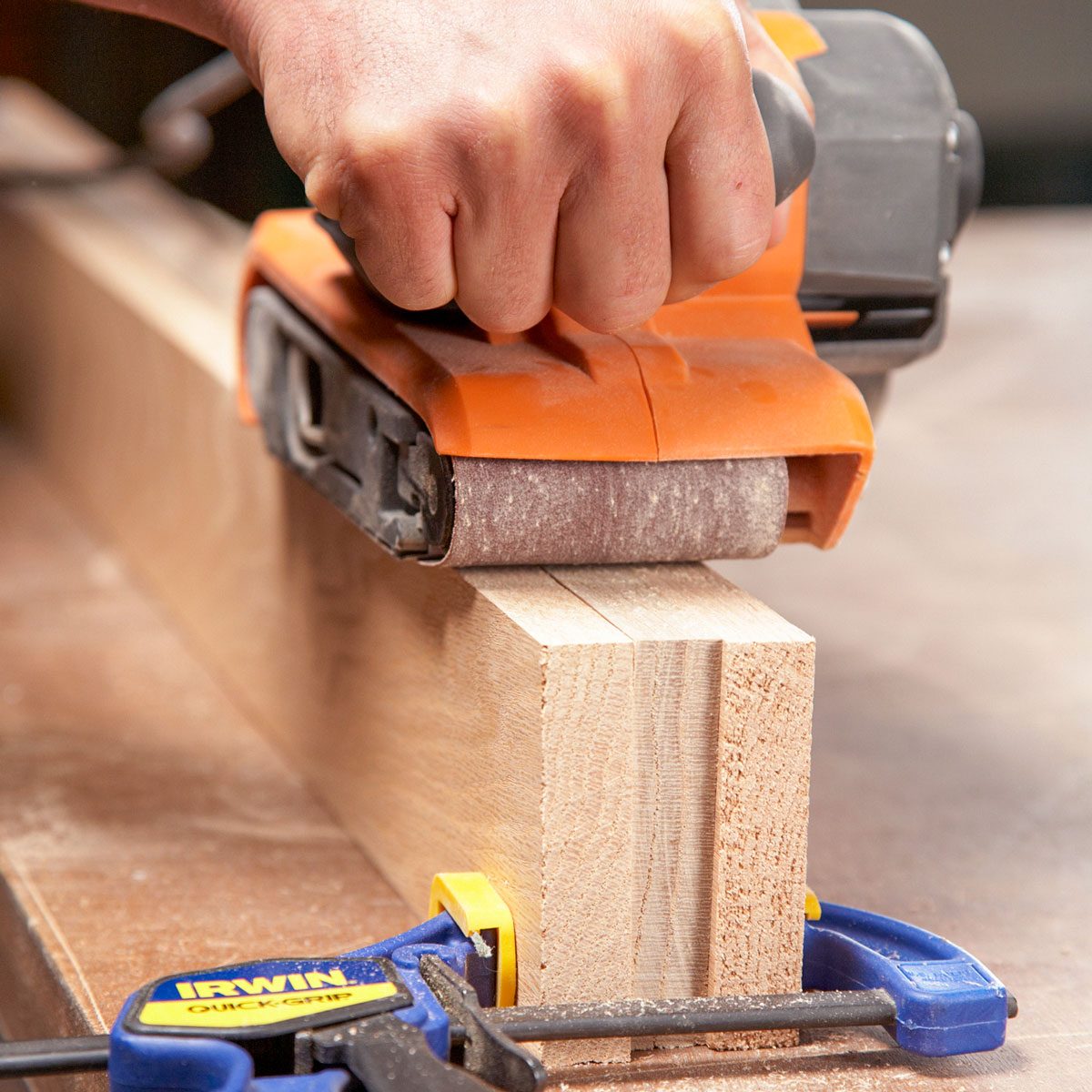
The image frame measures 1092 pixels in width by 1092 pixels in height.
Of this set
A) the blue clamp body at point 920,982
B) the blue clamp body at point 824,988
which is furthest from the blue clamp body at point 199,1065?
the blue clamp body at point 920,982

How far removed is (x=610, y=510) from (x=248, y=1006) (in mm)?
314

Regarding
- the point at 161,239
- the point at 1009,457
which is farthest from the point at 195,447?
the point at 1009,457

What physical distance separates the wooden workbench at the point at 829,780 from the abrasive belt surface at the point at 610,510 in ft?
0.88

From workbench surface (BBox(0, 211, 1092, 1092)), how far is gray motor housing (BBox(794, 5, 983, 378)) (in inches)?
14.5

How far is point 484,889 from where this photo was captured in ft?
2.65

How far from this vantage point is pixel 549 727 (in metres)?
0.73

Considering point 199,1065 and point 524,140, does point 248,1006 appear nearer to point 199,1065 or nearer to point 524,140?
point 199,1065

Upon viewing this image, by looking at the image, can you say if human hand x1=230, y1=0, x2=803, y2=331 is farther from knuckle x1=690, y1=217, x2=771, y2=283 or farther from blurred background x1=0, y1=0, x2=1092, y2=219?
blurred background x1=0, y1=0, x2=1092, y2=219

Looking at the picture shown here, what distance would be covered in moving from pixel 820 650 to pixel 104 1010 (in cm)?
79

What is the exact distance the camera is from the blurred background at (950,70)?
3100 millimetres

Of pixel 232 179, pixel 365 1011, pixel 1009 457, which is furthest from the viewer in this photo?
pixel 232 179

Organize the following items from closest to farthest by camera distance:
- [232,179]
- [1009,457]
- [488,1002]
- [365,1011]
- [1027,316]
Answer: [365,1011] < [488,1002] < [1009,457] < [1027,316] < [232,179]

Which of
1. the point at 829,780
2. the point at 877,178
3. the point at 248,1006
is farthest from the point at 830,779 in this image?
the point at 248,1006

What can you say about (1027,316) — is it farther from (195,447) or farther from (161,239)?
(195,447)
